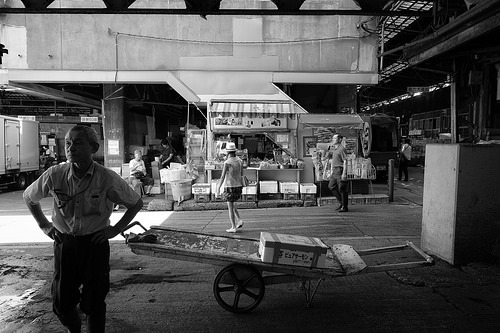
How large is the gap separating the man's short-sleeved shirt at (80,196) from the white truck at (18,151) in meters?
14.7

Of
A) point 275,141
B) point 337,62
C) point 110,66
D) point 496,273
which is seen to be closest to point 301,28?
point 337,62

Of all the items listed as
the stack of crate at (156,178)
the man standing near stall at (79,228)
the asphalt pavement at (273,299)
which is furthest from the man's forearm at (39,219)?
the stack of crate at (156,178)

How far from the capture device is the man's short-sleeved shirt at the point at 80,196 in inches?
125

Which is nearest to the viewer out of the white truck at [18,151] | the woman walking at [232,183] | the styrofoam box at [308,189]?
the woman walking at [232,183]

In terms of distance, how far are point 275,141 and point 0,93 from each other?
16713 millimetres

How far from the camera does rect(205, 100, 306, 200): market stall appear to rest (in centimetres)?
1217

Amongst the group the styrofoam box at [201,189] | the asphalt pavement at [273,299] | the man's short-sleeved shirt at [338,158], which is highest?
the man's short-sleeved shirt at [338,158]

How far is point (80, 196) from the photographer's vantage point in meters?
3.18

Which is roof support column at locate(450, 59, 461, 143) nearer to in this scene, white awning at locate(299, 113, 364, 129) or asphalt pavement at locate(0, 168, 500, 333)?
asphalt pavement at locate(0, 168, 500, 333)

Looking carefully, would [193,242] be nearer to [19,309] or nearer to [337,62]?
[19,309]

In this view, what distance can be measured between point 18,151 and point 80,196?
16390mm

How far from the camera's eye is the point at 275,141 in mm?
12914

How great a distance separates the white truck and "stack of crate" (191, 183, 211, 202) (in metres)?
9.17

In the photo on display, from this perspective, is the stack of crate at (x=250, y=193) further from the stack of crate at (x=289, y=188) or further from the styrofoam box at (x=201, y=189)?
the styrofoam box at (x=201, y=189)
